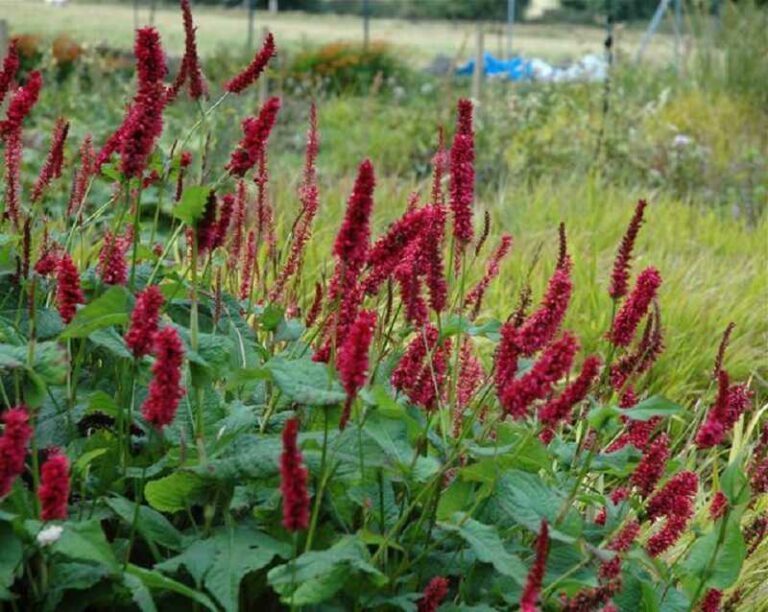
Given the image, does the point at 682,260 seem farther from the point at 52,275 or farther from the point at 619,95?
the point at 619,95

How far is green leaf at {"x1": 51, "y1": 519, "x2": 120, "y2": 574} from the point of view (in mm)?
1685

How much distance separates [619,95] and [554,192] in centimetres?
284

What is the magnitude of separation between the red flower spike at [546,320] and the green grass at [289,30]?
10776mm

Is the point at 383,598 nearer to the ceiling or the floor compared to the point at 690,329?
nearer to the ceiling

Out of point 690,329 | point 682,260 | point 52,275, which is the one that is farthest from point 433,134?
point 52,275

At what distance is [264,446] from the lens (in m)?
1.88

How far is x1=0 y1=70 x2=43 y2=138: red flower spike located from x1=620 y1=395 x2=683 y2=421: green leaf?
1035 millimetres

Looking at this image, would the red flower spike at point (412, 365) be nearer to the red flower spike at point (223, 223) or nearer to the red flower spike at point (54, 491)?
the red flower spike at point (223, 223)

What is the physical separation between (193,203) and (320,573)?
53cm

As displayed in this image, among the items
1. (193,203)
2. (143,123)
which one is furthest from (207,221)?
(143,123)

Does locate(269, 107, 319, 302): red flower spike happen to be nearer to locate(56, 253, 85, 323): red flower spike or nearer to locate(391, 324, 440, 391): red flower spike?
locate(391, 324, 440, 391): red flower spike

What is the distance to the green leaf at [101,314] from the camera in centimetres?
183

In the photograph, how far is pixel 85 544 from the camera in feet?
5.58

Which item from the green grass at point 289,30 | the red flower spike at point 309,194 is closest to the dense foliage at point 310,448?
the red flower spike at point 309,194
